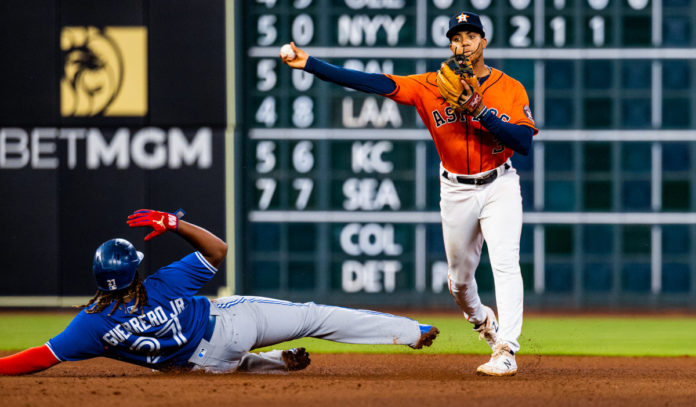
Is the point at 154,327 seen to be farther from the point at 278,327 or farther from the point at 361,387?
the point at 361,387

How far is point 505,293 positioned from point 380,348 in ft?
7.31

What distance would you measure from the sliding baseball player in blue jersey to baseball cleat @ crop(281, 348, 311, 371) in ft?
0.33

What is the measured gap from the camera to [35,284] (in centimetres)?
910

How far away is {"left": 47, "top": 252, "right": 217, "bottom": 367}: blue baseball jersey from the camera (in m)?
4.39

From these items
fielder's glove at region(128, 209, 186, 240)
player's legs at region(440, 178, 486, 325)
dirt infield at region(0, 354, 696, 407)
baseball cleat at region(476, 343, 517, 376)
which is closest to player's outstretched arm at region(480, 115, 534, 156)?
player's legs at region(440, 178, 486, 325)

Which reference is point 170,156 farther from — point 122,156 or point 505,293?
point 505,293

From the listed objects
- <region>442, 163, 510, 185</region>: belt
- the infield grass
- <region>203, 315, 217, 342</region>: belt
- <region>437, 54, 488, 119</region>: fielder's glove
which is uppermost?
<region>437, 54, 488, 119</region>: fielder's glove

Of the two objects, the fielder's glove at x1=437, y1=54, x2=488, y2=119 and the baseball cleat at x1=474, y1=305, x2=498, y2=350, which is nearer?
the fielder's glove at x1=437, y1=54, x2=488, y2=119

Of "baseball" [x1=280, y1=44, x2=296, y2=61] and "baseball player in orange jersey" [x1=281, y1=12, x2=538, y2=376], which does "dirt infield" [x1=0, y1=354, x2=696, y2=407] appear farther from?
"baseball" [x1=280, y1=44, x2=296, y2=61]

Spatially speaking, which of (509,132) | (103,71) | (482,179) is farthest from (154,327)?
(103,71)

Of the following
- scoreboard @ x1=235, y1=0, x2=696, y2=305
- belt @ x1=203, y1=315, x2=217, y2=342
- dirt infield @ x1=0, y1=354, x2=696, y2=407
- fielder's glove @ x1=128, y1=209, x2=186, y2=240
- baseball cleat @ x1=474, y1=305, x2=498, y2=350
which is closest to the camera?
dirt infield @ x1=0, y1=354, x2=696, y2=407

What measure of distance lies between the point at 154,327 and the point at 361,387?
96 centimetres

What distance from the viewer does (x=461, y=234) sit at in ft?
16.7

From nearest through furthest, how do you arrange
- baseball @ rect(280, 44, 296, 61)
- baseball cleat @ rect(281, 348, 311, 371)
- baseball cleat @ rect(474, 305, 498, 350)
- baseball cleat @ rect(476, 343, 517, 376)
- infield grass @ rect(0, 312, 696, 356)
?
baseball cleat @ rect(476, 343, 517, 376)
baseball @ rect(280, 44, 296, 61)
baseball cleat @ rect(281, 348, 311, 371)
baseball cleat @ rect(474, 305, 498, 350)
infield grass @ rect(0, 312, 696, 356)
